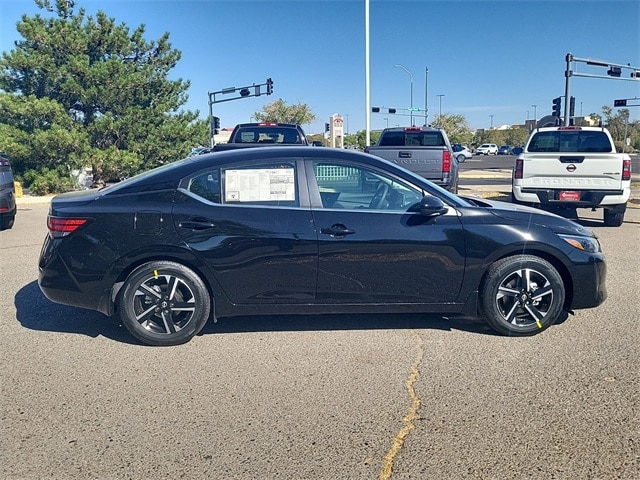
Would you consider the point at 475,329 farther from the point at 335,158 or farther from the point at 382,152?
the point at 382,152

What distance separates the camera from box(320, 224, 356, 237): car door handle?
4492mm

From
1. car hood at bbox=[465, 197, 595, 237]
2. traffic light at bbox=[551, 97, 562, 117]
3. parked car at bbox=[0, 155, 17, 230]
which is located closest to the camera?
car hood at bbox=[465, 197, 595, 237]

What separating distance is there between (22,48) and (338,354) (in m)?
18.6

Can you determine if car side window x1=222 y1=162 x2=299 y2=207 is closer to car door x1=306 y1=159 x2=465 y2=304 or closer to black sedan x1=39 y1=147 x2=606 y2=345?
black sedan x1=39 y1=147 x2=606 y2=345

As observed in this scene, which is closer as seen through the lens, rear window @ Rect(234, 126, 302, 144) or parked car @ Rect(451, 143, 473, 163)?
rear window @ Rect(234, 126, 302, 144)

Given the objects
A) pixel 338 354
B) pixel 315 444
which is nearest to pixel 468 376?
pixel 338 354

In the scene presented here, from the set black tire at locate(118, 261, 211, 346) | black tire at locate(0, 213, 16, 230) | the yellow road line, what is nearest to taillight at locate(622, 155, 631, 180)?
the yellow road line

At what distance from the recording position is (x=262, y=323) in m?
5.11

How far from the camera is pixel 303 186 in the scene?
4.64 m

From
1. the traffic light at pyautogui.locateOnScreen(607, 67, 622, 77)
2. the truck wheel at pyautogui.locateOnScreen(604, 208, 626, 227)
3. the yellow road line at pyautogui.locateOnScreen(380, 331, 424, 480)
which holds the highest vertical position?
the traffic light at pyautogui.locateOnScreen(607, 67, 622, 77)

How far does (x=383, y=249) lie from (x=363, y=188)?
57 cm

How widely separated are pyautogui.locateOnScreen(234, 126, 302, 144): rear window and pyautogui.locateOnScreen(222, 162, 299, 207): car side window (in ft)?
30.1

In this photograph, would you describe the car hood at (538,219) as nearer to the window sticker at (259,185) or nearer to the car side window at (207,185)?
the window sticker at (259,185)

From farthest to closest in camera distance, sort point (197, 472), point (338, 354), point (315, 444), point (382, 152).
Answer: point (382, 152), point (338, 354), point (315, 444), point (197, 472)
